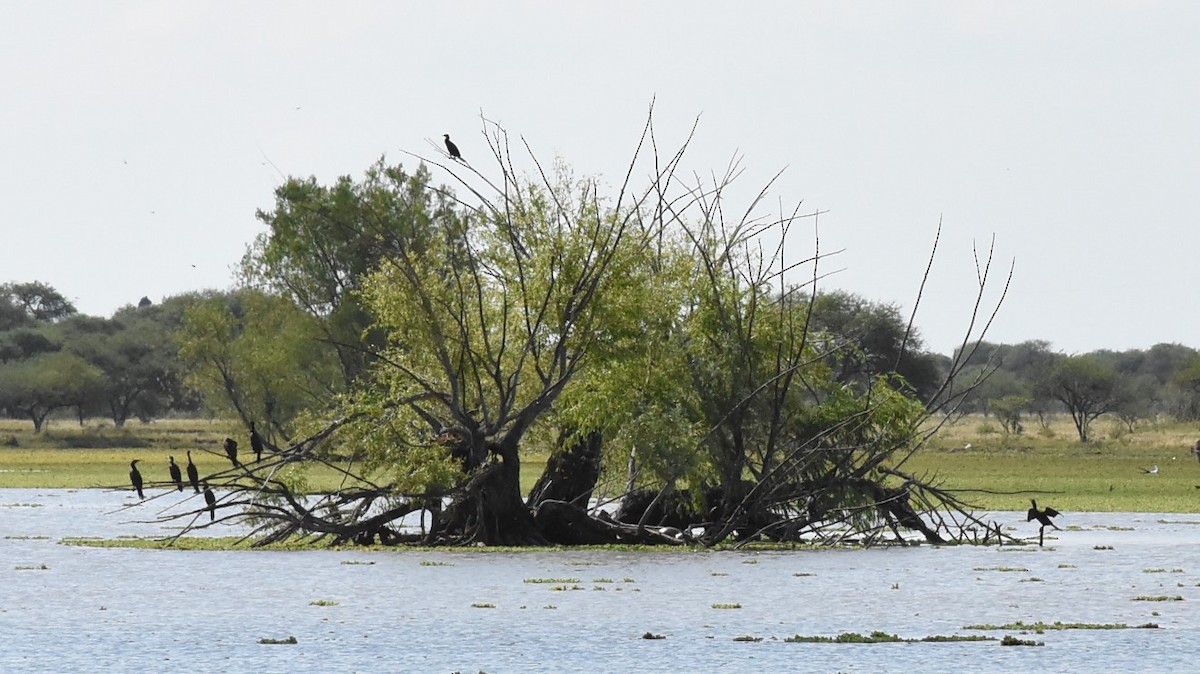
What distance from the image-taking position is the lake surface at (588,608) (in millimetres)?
19859

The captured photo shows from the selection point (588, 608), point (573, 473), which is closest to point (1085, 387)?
point (573, 473)

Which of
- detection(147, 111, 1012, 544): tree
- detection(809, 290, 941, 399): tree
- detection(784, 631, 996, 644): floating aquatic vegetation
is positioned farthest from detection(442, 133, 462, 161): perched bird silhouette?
detection(809, 290, 941, 399): tree

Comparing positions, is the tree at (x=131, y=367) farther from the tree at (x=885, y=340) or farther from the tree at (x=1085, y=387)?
the tree at (x=1085, y=387)

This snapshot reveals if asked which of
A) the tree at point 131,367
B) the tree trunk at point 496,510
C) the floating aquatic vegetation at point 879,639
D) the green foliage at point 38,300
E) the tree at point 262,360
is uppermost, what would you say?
the green foliage at point 38,300

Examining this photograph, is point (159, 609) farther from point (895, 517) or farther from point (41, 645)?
point (895, 517)

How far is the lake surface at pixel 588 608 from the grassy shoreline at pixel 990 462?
4749 mm

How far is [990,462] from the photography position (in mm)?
68000

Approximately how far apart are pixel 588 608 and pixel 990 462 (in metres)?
45.9

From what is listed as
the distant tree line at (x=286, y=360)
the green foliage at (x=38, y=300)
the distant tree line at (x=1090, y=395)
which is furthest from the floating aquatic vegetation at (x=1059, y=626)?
the green foliage at (x=38, y=300)

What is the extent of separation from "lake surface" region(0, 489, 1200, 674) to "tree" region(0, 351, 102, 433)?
7192 cm

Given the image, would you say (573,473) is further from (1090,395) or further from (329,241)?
(1090,395)

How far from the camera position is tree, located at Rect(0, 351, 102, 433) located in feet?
345

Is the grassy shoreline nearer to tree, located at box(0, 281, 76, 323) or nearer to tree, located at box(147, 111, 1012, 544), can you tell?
tree, located at box(147, 111, 1012, 544)

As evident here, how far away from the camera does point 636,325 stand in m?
33.3
